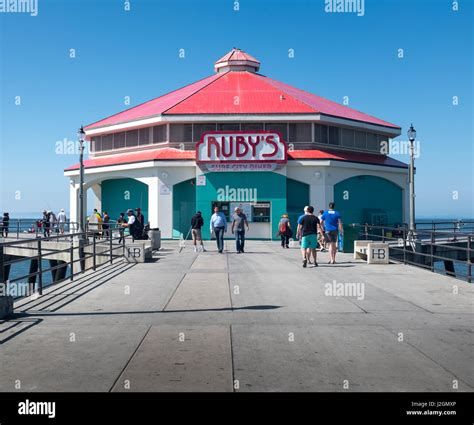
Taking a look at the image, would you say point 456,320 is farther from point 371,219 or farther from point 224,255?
point 371,219

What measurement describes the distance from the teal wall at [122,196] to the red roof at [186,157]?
175cm

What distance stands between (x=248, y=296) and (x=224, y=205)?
20.2m

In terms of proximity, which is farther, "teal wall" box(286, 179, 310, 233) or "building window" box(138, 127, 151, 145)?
"building window" box(138, 127, 151, 145)

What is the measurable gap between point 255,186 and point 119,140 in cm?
1209

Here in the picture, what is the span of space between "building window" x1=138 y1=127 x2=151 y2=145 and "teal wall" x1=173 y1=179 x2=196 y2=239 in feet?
15.2

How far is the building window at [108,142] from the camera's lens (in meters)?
37.3

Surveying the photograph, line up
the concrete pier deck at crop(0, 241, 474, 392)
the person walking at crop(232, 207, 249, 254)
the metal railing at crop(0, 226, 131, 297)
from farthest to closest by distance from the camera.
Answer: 1. the person walking at crop(232, 207, 249, 254)
2. the metal railing at crop(0, 226, 131, 297)
3. the concrete pier deck at crop(0, 241, 474, 392)

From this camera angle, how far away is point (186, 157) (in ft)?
101

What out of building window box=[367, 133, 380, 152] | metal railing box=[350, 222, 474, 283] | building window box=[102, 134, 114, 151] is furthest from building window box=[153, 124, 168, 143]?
building window box=[367, 133, 380, 152]

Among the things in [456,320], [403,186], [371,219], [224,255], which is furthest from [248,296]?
[403,186]

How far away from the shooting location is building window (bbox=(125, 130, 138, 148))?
3541cm

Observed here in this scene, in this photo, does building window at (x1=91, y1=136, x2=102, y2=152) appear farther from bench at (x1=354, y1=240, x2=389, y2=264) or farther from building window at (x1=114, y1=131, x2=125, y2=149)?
bench at (x1=354, y1=240, x2=389, y2=264)

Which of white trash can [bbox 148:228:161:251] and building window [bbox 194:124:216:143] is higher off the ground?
building window [bbox 194:124:216:143]

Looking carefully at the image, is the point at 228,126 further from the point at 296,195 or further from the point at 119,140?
the point at 119,140
